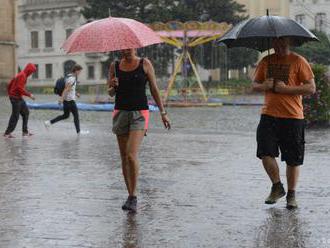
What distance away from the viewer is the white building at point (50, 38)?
77.8 m

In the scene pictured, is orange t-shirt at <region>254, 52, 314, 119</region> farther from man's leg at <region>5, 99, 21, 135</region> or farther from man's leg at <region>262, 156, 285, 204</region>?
man's leg at <region>5, 99, 21, 135</region>

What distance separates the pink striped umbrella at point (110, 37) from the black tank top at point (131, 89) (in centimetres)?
25

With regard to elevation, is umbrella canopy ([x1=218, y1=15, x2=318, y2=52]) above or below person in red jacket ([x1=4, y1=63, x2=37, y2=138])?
above

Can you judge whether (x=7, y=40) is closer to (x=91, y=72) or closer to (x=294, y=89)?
(x=91, y=72)

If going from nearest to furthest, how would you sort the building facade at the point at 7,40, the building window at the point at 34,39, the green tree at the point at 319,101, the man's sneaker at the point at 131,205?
the man's sneaker at the point at 131,205 → the green tree at the point at 319,101 → the building facade at the point at 7,40 → the building window at the point at 34,39

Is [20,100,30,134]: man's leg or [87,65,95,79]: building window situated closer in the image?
[20,100,30,134]: man's leg

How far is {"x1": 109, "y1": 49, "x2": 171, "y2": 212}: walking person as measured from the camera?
7082mm

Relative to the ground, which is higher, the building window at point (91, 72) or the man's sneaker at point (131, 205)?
the man's sneaker at point (131, 205)

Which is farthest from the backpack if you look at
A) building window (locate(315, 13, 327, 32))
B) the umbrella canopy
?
building window (locate(315, 13, 327, 32))

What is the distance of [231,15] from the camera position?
53656 mm

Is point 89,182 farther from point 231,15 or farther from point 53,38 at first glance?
point 53,38

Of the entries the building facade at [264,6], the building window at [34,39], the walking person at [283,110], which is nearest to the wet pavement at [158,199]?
the walking person at [283,110]

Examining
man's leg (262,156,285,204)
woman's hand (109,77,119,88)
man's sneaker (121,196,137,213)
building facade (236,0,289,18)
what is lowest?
man's sneaker (121,196,137,213)

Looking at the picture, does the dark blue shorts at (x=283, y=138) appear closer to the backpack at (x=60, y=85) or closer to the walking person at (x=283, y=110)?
the walking person at (x=283, y=110)
